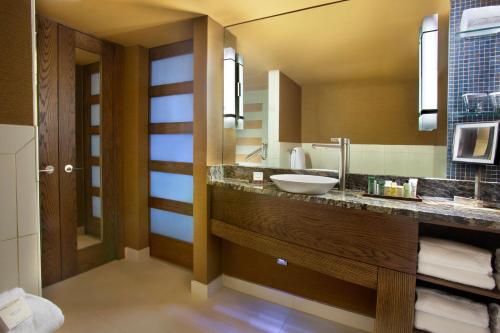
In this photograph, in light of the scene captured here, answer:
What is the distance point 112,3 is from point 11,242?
1680 mm

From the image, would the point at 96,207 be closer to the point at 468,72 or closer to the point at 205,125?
the point at 205,125

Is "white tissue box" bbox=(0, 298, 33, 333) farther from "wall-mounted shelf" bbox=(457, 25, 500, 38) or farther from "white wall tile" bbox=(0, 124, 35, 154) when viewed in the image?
"wall-mounted shelf" bbox=(457, 25, 500, 38)

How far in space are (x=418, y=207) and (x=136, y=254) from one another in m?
2.67

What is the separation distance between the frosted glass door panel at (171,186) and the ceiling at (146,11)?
1373 millimetres

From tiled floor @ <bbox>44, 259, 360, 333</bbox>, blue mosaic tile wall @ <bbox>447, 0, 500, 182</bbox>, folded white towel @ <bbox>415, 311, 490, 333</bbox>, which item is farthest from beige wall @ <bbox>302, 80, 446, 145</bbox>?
tiled floor @ <bbox>44, 259, 360, 333</bbox>

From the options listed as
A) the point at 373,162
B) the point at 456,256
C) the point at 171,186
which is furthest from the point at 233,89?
the point at 456,256

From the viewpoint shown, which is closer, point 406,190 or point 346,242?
point 346,242

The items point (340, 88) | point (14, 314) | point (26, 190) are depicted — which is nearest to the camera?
point (14, 314)

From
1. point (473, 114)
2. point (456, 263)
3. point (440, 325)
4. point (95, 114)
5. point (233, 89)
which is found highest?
point (233, 89)

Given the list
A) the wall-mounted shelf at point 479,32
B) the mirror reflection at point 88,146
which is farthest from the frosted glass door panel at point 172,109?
the wall-mounted shelf at point 479,32

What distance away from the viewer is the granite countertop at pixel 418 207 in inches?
46.0

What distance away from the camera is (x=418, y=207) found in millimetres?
1334

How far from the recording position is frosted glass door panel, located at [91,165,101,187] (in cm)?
266

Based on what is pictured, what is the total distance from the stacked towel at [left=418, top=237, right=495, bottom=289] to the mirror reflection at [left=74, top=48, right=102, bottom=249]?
2755mm
